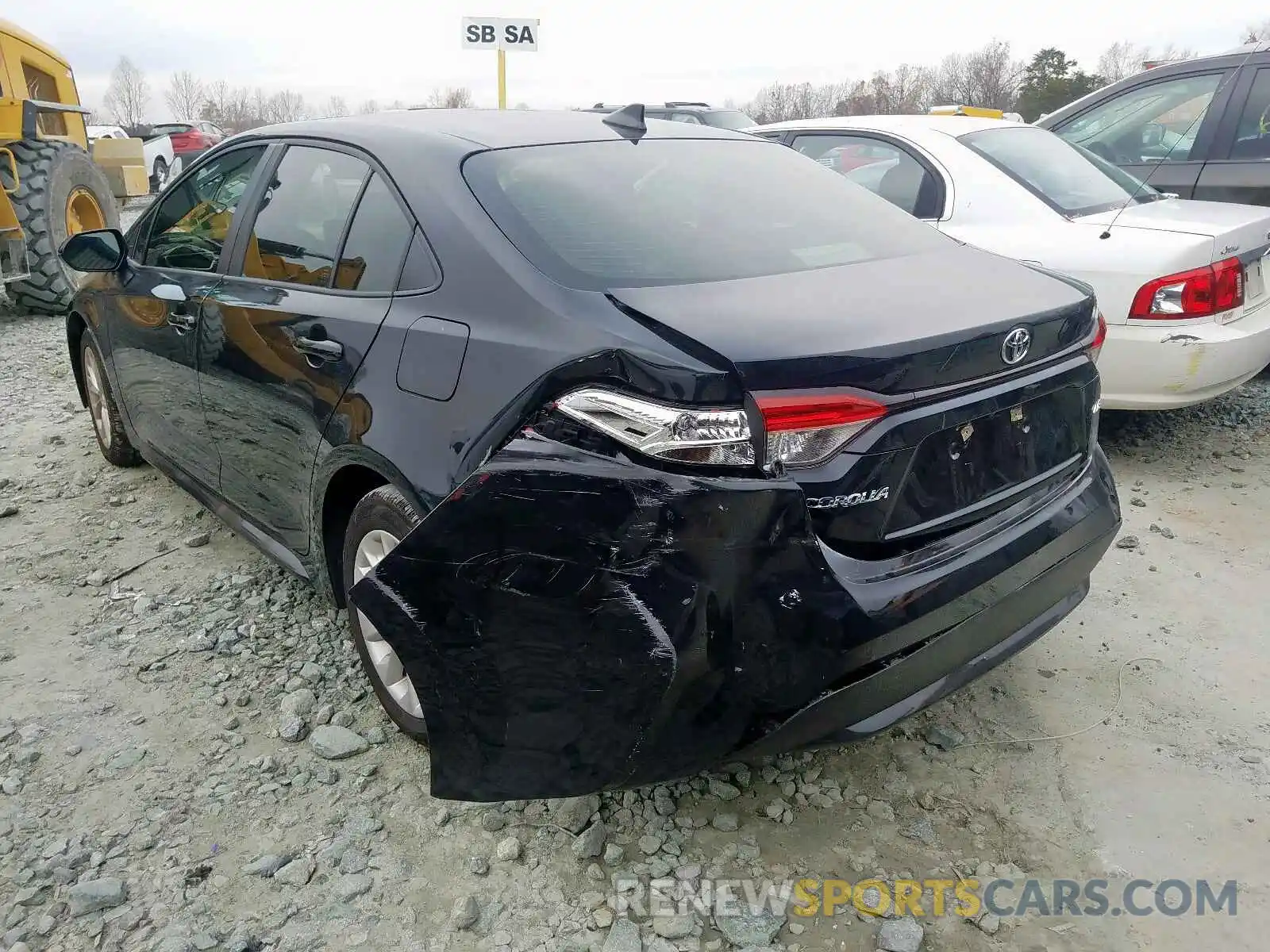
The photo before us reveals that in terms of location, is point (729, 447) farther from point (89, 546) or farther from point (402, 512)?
point (89, 546)

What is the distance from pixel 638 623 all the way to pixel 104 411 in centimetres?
360

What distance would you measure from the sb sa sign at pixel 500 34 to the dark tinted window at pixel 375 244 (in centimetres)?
885

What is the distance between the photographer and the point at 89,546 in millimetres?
3713

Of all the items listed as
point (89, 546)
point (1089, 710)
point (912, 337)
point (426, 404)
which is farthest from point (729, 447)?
point (89, 546)

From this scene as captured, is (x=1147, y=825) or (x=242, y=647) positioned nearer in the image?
(x=1147, y=825)

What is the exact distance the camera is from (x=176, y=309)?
3.20m

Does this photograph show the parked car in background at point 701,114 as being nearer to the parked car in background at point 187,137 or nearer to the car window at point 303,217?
the car window at point 303,217

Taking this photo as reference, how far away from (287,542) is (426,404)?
105cm

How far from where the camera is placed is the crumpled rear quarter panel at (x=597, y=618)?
5.57 feet

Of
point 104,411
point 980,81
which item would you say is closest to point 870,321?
point 104,411

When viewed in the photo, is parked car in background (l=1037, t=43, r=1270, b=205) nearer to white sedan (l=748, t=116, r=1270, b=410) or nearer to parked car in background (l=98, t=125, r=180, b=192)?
white sedan (l=748, t=116, r=1270, b=410)

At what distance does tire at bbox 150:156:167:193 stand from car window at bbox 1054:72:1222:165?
18993 mm

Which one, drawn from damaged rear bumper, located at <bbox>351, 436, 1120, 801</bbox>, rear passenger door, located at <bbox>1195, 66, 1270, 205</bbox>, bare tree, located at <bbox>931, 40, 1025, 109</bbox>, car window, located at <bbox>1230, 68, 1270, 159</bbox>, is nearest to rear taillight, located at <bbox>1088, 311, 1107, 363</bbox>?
damaged rear bumper, located at <bbox>351, 436, 1120, 801</bbox>

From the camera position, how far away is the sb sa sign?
10.3m
